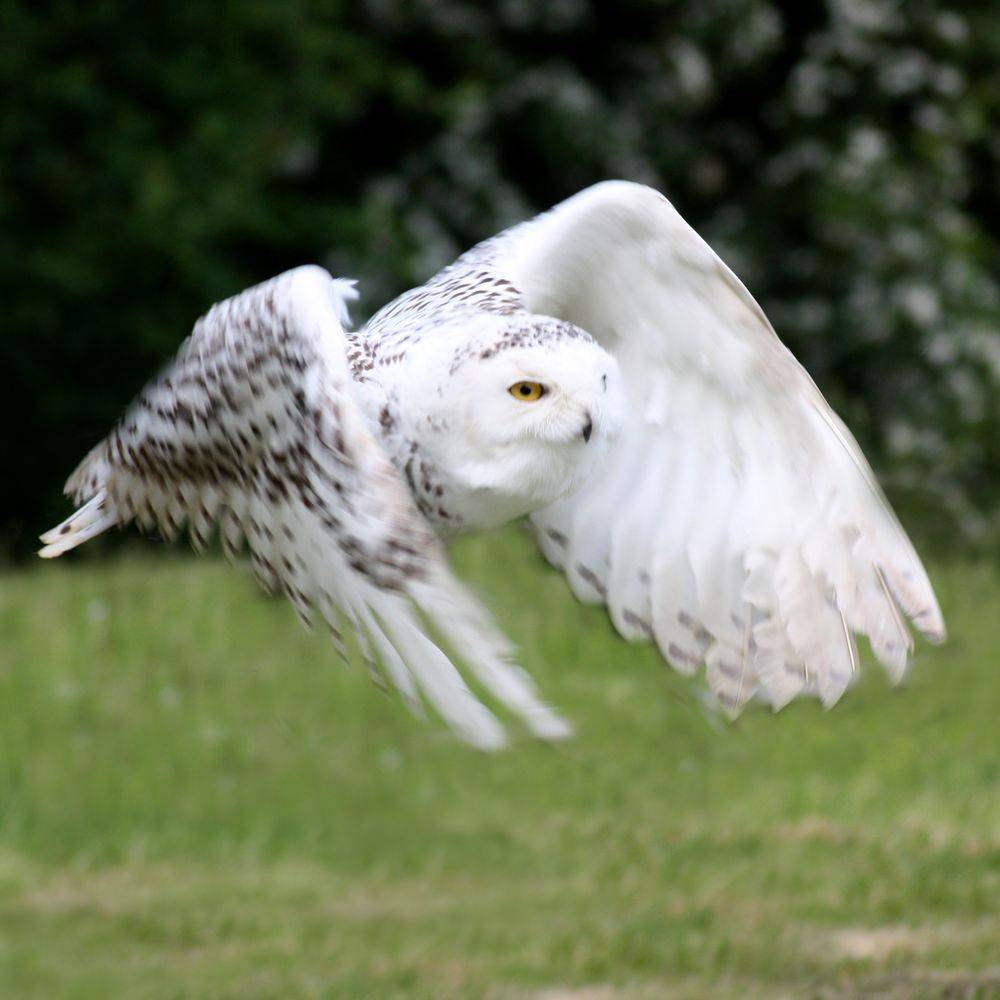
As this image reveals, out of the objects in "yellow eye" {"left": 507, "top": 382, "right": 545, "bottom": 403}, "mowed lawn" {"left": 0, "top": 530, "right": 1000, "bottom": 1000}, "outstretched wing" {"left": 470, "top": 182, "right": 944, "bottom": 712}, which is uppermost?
"yellow eye" {"left": 507, "top": 382, "right": 545, "bottom": 403}

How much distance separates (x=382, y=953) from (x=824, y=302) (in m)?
6.38

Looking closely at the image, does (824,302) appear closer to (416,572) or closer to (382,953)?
(382,953)

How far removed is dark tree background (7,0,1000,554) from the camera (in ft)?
31.7

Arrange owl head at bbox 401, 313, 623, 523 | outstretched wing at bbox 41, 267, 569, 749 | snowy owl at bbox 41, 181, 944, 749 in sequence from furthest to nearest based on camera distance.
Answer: owl head at bbox 401, 313, 623, 523
snowy owl at bbox 41, 181, 944, 749
outstretched wing at bbox 41, 267, 569, 749

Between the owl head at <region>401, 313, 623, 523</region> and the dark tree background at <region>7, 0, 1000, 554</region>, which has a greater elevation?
the owl head at <region>401, 313, 623, 523</region>

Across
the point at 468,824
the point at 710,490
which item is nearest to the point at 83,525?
the point at 710,490

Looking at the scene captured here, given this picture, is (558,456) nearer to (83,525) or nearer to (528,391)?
(528,391)

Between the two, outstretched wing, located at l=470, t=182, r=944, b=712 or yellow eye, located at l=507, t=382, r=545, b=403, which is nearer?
yellow eye, located at l=507, t=382, r=545, b=403

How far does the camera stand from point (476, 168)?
407 inches

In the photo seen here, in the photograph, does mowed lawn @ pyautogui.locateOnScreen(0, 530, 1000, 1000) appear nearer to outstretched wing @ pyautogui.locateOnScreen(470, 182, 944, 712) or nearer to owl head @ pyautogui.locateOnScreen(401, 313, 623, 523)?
outstretched wing @ pyautogui.locateOnScreen(470, 182, 944, 712)

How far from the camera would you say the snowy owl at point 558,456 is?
2.66 m

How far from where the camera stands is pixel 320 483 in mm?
2615

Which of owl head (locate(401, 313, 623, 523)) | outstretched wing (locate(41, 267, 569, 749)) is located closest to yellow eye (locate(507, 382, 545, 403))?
owl head (locate(401, 313, 623, 523))

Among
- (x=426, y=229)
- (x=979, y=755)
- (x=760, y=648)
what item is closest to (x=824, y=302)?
(x=426, y=229)
